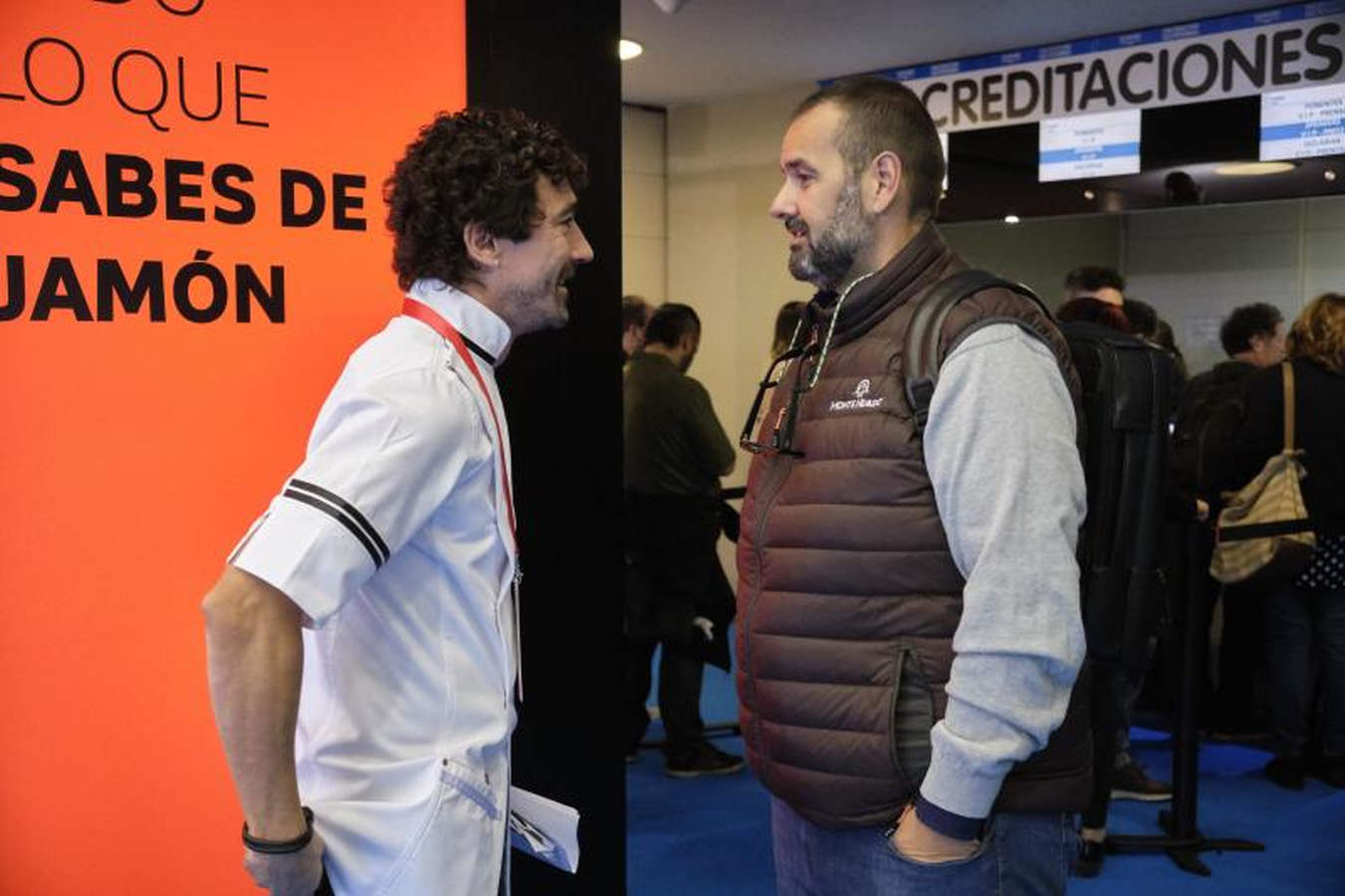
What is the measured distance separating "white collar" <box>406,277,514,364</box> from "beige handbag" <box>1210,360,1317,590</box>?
3.21 m

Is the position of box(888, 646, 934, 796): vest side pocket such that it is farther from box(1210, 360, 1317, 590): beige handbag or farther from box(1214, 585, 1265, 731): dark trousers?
box(1214, 585, 1265, 731): dark trousers

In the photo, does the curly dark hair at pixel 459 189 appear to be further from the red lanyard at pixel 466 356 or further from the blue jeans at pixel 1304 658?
the blue jeans at pixel 1304 658

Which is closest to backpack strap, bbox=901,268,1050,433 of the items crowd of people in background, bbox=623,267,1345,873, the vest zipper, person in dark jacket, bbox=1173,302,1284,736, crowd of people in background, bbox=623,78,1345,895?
crowd of people in background, bbox=623,78,1345,895

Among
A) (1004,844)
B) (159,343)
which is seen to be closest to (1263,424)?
(1004,844)

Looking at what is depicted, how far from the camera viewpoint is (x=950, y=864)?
1474 mm

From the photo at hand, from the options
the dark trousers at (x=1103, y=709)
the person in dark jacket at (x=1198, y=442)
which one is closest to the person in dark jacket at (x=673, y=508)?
the person in dark jacket at (x=1198, y=442)

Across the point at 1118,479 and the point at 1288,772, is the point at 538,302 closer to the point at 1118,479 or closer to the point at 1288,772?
the point at 1118,479

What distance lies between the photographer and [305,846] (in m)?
1.40

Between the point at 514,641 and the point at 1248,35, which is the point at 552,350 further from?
the point at 1248,35

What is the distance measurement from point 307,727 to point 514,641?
10.7 inches

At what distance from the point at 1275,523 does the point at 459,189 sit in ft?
10.9

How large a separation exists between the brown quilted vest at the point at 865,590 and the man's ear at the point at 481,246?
1.49ft

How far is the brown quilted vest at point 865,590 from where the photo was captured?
1.50 metres

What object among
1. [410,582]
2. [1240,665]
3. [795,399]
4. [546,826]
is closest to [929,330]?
[795,399]
